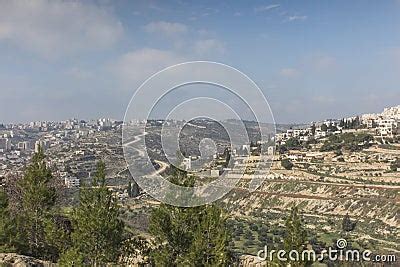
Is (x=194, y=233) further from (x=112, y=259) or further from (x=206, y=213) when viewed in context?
(x=112, y=259)

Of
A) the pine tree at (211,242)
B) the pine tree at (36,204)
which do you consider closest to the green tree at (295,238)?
the pine tree at (211,242)

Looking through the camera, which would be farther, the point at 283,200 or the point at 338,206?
the point at 283,200

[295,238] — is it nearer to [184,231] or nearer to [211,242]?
[211,242]

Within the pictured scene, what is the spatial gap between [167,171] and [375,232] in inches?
968

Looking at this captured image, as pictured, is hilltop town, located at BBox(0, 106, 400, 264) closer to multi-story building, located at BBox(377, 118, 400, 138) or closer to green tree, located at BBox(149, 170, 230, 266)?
multi-story building, located at BBox(377, 118, 400, 138)

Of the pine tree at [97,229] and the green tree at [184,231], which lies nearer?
the green tree at [184,231]

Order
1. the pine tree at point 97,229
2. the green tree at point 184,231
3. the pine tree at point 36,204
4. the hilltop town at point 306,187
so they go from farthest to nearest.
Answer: the hilltop town at point 306,187 < the pine tree at point 36,204 < the pine tree at point 97,229 < the green tree at point 184,231

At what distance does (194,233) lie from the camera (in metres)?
12.7

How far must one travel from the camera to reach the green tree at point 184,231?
11922 mm

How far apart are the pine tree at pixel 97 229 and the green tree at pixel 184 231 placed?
3.54ft

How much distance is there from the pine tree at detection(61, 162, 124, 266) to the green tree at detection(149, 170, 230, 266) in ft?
3.54

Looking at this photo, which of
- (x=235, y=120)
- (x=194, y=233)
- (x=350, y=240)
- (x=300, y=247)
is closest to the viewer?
(x=235, y=120)

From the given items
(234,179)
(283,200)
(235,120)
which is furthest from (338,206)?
(235,120)

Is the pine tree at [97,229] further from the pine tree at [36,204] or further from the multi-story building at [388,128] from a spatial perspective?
the multi-story building at [388,128]
